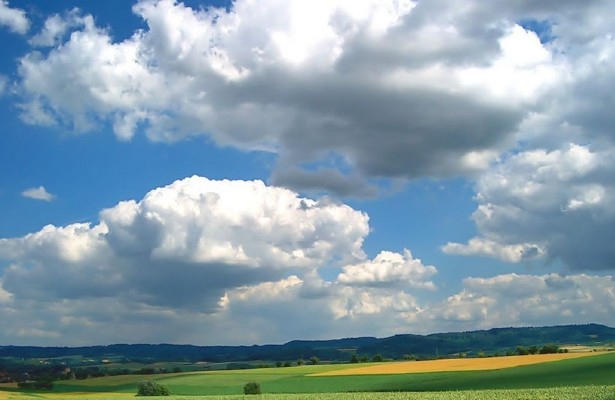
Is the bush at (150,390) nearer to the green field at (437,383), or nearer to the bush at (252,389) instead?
the green field at (437,383)

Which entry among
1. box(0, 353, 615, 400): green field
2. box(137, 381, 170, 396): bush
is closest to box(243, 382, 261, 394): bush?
box(0, 353, 615, 400): green field

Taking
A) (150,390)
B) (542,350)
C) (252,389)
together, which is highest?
(542,350)

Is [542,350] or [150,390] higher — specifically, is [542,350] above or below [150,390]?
above

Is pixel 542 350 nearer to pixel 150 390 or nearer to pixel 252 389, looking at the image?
pixel 252 389

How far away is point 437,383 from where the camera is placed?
91.1m

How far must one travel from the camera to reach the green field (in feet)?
230

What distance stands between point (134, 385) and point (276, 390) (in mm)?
45983

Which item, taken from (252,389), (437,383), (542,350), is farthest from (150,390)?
(542,350)

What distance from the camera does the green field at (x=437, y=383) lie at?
230 feet

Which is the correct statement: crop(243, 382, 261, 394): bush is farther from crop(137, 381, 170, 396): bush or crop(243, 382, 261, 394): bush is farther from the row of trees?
the row of trees

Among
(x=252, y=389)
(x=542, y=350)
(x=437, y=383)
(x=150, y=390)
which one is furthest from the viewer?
(x=542, y=350)

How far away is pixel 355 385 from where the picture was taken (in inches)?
3976

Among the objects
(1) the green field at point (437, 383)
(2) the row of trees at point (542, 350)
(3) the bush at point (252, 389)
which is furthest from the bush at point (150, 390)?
(2) the row of trees at point (542, 350)

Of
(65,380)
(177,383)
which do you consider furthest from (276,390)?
(65,380)
